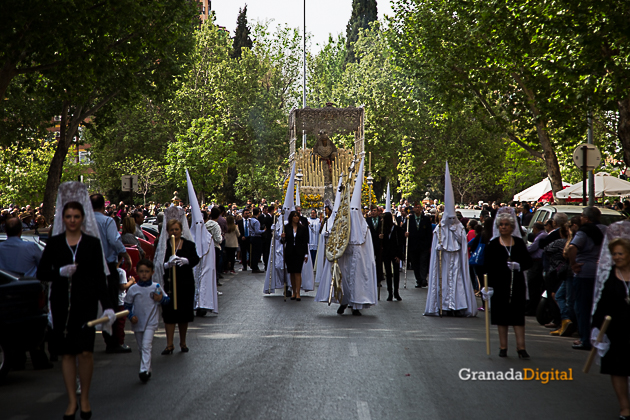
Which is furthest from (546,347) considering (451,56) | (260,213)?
(451,56)

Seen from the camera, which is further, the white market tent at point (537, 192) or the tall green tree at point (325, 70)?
the tall green tree at point (325, 70)

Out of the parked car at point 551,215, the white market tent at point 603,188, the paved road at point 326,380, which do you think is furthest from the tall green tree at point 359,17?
the paved road at point 326,380

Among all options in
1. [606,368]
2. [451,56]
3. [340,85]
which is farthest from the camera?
[340,85]

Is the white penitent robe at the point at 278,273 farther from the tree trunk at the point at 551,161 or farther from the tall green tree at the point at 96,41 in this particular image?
the tree trunk at the point at 551,161

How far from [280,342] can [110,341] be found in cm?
222

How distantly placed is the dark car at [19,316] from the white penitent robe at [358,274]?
602cm

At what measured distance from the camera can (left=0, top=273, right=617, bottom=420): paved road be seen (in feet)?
20.7

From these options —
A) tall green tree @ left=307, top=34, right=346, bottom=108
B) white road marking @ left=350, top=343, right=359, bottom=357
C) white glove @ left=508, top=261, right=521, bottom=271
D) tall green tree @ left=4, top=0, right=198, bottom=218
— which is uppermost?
tall green tree @ left=307, top=34, right=346, bottom=108

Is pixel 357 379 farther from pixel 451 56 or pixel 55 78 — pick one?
pixel 451 56

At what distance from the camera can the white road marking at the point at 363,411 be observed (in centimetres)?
607

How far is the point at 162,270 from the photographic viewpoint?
9125mm

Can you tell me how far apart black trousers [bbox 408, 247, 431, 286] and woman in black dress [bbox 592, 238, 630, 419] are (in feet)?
37.4

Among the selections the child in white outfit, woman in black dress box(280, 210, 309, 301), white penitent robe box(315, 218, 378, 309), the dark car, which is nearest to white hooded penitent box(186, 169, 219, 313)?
white penitent robe box(315, 218, 378, 309)

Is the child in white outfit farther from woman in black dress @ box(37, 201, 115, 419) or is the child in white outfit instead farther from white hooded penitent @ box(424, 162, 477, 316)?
white hooded penitent @ box(424, 162, 477, 316)
